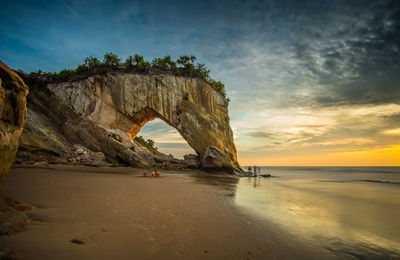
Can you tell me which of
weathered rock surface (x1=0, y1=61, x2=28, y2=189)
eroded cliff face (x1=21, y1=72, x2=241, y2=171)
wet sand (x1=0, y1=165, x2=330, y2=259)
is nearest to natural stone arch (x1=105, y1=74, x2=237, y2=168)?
eroded cliff face (x1=21, y1=72, x2=241, y2=171)

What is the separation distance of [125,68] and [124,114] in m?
6.02

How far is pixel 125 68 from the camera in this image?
23844mm

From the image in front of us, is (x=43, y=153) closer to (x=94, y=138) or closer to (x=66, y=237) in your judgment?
(x=94, y=138)

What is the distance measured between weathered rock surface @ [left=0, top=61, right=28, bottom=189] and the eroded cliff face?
1592 centimetres

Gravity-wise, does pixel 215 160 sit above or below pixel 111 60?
below

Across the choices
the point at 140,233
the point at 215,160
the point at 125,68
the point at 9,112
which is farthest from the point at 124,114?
the point at 140,233

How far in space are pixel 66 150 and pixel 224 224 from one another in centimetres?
1943

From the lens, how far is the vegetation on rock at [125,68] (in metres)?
21.9

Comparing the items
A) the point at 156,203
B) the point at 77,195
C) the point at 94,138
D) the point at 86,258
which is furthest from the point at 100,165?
the point at 86,258

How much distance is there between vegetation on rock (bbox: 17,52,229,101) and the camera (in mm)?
21859

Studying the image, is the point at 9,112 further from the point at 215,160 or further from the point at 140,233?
the point at 215,160

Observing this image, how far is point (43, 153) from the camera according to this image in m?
16.9

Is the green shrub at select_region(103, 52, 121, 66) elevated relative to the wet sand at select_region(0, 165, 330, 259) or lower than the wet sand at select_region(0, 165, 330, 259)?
elevated

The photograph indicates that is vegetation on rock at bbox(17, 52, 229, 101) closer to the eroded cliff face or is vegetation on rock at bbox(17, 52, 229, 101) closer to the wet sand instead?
the eroded cliff face
